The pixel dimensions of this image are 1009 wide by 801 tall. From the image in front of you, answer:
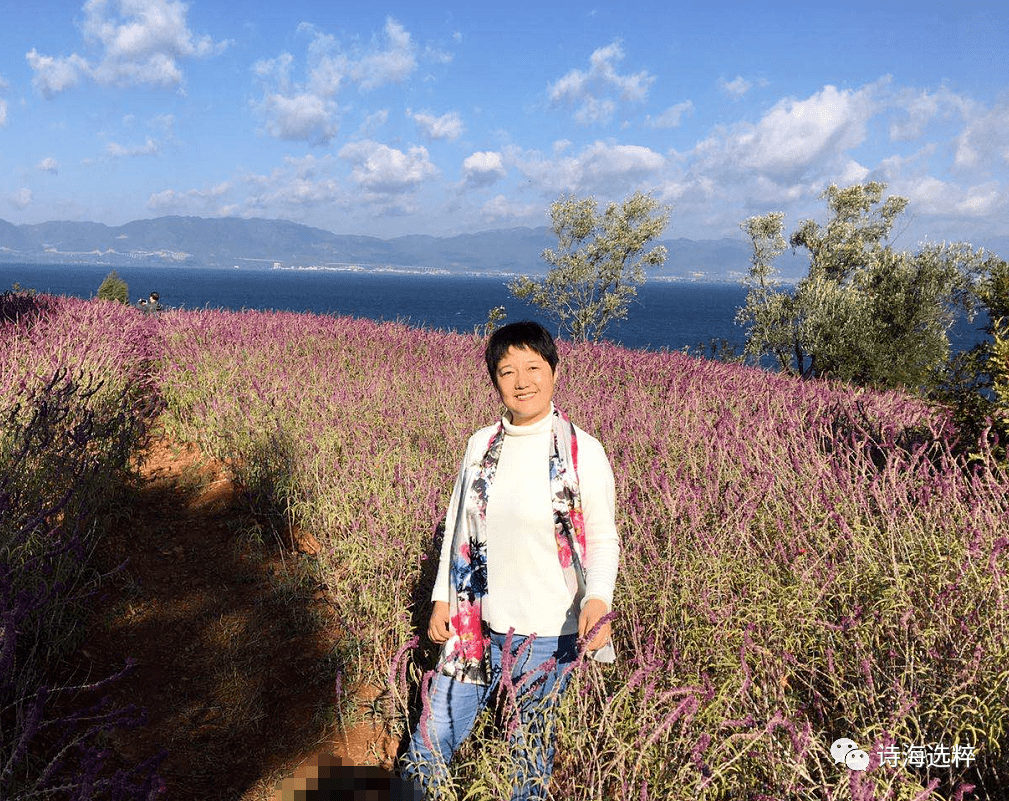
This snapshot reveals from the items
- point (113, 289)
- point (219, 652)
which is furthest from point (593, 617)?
point (113, 289)

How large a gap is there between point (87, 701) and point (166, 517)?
7.41ft

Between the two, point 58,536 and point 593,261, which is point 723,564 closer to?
point 58,536

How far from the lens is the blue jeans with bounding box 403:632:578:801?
206cm

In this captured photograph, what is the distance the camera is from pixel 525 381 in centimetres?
223

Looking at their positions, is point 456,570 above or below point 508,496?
below

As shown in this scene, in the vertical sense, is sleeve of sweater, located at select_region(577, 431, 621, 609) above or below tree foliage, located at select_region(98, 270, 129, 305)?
below

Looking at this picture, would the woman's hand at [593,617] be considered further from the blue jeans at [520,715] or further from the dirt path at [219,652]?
the dirt path at [219,652]

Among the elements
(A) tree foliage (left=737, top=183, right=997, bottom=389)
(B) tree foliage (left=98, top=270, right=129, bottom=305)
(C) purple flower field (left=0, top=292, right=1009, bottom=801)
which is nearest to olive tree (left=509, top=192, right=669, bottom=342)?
(A) tree foliage (left=737, top=183, right=997, bottom=389)

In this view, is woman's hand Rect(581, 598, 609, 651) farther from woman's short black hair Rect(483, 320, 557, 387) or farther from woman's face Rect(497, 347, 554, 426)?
woman's short black hair Rect(483, 320, 557, 387)

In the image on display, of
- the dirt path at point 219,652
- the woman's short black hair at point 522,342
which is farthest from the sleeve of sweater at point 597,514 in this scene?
the dirt path at point 219,652

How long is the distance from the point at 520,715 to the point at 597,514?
2.34ft

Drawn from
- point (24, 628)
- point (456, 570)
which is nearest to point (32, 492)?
point (24, 628)

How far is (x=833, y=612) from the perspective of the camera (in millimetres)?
2830

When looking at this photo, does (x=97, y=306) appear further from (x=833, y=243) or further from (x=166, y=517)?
(x=833, y=243)
